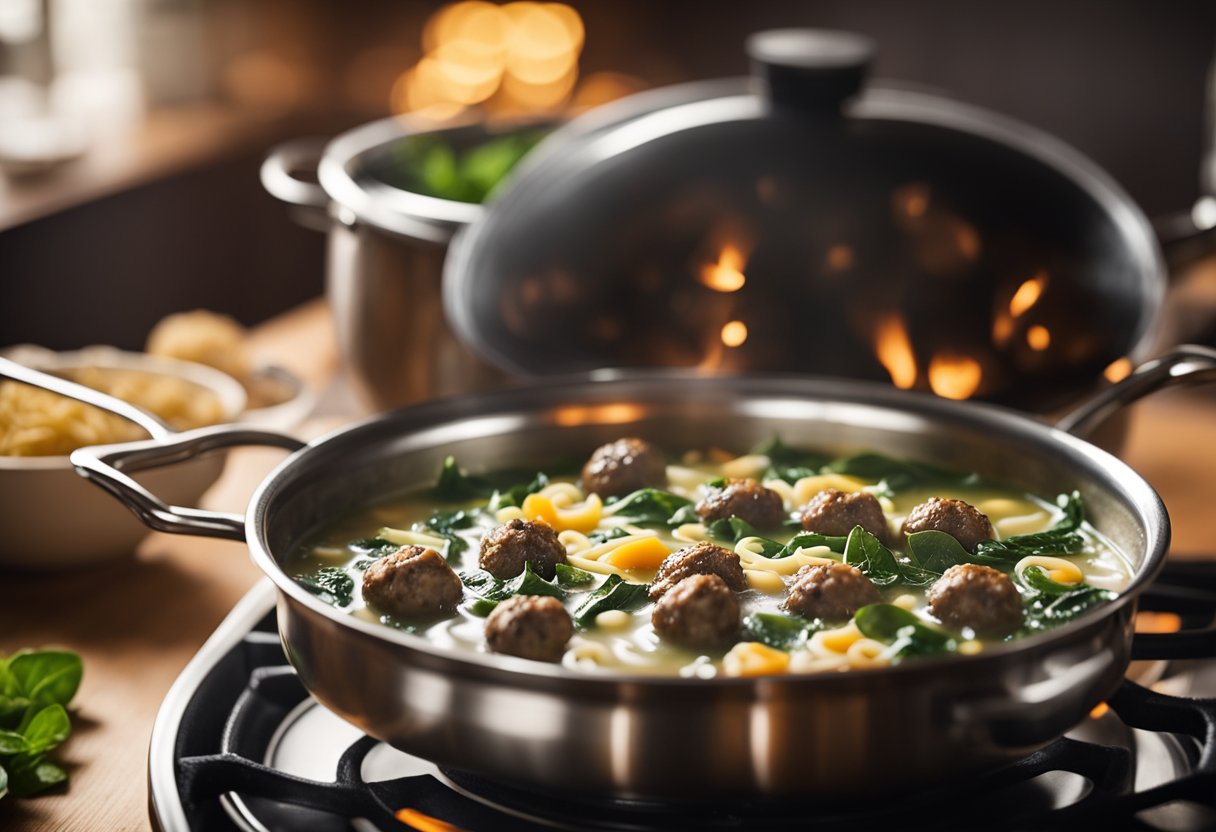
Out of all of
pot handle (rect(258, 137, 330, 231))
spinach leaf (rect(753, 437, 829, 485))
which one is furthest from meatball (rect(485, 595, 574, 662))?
pot handle (rect(258, 137, 330, 231))

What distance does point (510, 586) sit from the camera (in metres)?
1.86

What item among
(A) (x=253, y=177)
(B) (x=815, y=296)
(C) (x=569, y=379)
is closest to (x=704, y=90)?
(B) (x=815, y=296)

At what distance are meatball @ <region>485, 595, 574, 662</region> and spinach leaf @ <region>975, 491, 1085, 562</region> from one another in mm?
702

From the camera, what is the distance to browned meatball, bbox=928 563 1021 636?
1.73 m

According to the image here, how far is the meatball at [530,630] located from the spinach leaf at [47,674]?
75 cm

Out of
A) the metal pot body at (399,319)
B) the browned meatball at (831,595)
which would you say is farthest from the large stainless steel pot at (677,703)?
the metal pot body at (399,319)

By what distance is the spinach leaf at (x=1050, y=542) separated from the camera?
1.98m

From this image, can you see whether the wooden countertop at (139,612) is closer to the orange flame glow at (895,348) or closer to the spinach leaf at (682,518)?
the orange flame glow at (895,348)

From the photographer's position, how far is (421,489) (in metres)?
2.24

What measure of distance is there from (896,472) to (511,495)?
25.5 inches

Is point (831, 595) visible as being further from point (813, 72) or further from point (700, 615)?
point (813, 72)

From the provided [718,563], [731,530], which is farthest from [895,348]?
[718,563]

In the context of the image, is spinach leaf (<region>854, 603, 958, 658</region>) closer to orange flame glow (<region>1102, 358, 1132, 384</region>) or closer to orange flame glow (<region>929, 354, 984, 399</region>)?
orange flame glow (<region>929, 354, 984, 399</region>)

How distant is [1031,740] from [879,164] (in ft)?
4.73
